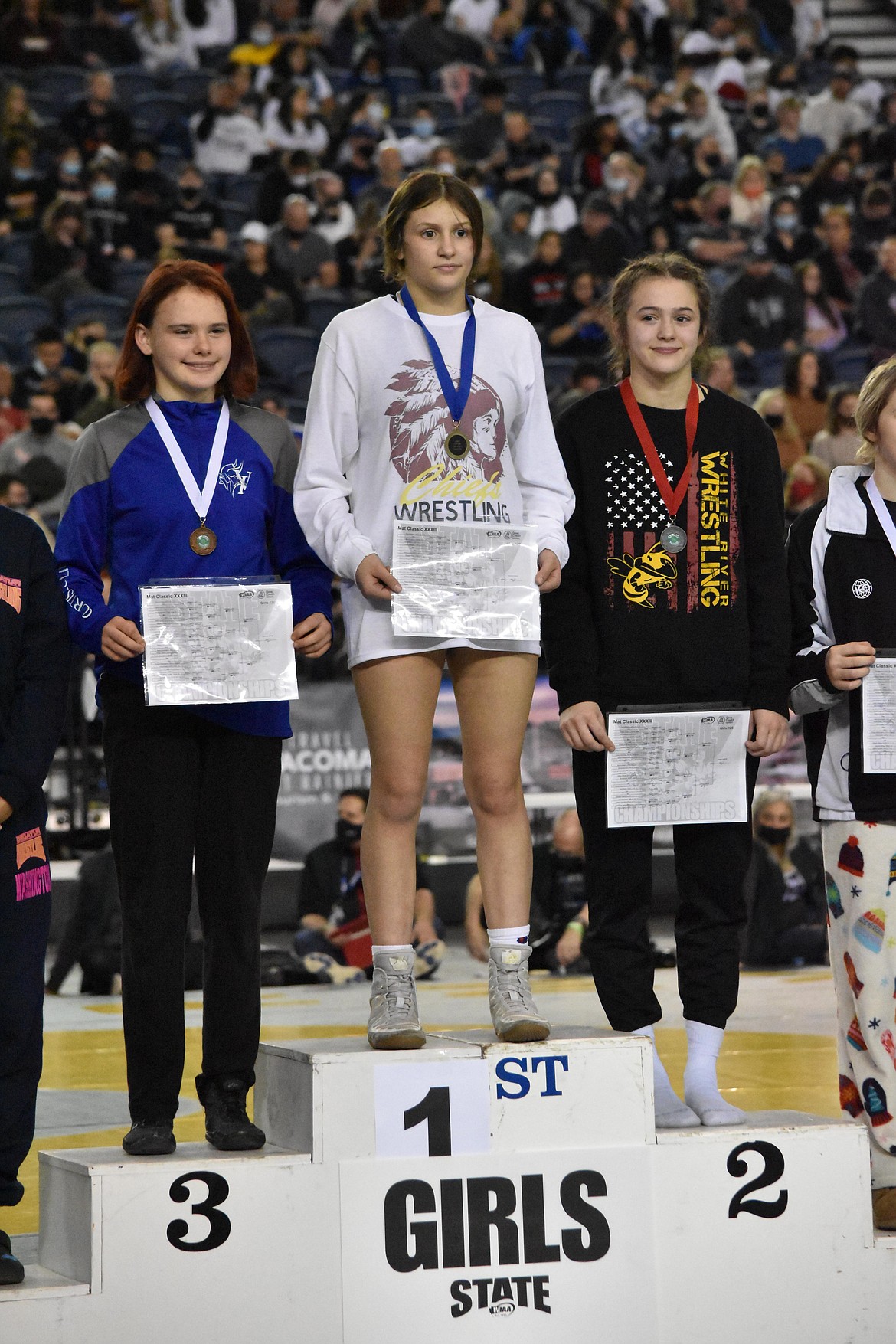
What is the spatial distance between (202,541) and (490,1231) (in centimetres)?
138

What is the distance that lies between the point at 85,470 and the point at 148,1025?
1.04 meters

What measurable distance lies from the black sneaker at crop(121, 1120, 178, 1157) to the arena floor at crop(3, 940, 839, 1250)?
1.00 metres

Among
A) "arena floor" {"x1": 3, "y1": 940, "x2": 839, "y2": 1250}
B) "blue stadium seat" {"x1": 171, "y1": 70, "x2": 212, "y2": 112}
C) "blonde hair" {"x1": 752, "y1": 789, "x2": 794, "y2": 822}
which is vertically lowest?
"arena floor" {"x1": 3, "y1": 940, "x2": 839, "y2": 1250}

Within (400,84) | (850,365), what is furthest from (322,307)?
(850,365)

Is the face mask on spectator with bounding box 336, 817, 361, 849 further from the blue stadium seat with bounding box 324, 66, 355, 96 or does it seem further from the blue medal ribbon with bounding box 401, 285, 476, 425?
the blue stadium seat with bounding box 324, 66, 355, 96

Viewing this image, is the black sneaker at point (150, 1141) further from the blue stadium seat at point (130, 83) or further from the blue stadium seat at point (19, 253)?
the blue stadium seat at point (130, 83)

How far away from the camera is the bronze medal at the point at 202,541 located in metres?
3.17

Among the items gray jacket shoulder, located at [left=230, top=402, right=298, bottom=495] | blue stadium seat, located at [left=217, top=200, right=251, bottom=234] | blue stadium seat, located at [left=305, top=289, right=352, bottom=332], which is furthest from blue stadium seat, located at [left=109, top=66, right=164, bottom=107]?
gray jacket shoulder, located at [left=230, top=402, right=298, bottom=495]

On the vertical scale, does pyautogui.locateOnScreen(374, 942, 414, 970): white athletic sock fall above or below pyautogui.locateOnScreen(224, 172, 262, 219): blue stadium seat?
below

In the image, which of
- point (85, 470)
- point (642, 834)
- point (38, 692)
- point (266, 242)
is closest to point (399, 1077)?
point (642, 834)

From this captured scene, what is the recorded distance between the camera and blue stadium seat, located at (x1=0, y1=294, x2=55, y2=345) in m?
11.7

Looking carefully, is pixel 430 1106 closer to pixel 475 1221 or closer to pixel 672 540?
pixel 475 1221

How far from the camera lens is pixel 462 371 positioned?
3.27 meters

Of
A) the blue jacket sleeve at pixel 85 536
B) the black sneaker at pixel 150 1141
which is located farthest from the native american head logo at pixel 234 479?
the black sneaker at pixel 150 1141
